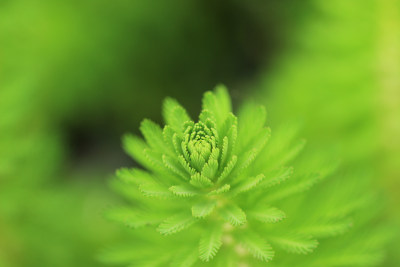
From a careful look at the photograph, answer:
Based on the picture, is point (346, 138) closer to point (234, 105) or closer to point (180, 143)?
point (234, 105)

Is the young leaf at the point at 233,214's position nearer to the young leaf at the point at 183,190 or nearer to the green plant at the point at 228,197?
the green plant at the point at 228,197

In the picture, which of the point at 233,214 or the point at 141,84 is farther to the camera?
the point at 141,84

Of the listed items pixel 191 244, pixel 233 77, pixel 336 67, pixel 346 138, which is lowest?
pixel 191 244

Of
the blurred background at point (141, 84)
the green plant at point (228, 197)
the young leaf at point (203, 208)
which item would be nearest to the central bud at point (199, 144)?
the green plant at point (228, 197)

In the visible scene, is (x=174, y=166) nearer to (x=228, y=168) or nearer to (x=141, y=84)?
(x=228, y=168)

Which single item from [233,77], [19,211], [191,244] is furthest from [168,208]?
[233,77]

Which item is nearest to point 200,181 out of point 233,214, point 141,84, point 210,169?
point 210,169
